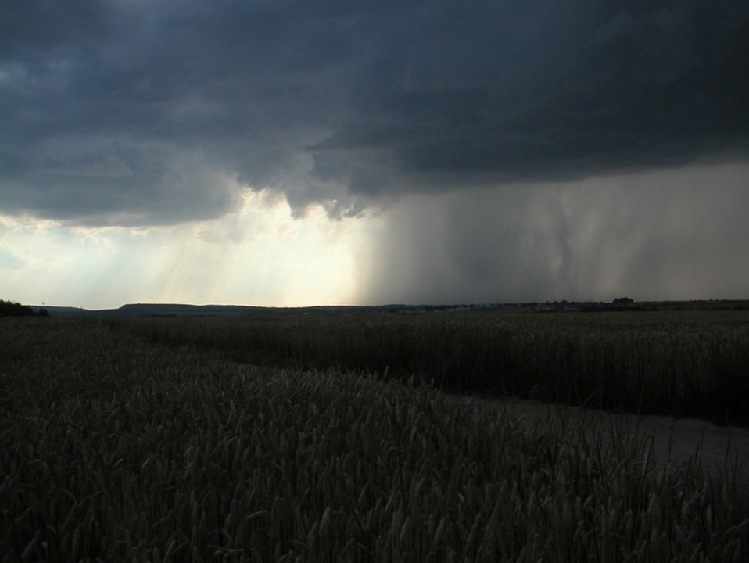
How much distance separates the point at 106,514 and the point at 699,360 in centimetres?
743

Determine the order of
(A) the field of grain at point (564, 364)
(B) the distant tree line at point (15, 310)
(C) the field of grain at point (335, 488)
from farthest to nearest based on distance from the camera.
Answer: (B) the distant tree line at point (15, 310) < (A) the field of grain at point (564, 364) < (C) the field of grain at point (335, 488)

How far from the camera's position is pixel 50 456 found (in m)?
2.97

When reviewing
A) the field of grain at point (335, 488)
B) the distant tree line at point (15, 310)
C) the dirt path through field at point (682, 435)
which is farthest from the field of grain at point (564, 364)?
the distant tree line at point (15, 310)

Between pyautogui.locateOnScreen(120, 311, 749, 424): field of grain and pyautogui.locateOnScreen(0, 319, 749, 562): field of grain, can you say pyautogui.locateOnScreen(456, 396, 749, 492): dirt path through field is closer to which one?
pyautogui.locateOnScreen(120, 311, 749, 424): field of grain

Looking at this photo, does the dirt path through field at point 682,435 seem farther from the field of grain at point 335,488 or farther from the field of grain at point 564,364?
the field of grain at point 335,488

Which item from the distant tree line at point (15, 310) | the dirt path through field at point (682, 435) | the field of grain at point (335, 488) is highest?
the distant tree line at point (15, 310)

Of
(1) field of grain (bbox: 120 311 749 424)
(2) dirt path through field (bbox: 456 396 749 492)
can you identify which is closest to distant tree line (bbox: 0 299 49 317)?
(1) field of grain (bbox: 120 311 749 424)

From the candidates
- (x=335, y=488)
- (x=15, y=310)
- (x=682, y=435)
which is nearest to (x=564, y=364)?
(x=682, y=435)

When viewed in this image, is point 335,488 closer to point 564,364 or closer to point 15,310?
point 564,364

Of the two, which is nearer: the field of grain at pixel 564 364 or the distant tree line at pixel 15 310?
the field of grain at pixel 564 364

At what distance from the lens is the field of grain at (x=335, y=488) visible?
1927 mm

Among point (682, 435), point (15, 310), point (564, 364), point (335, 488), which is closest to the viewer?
point (335, 488)

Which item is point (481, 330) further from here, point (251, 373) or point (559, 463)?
point (559, 463)

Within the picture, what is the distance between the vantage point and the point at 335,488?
234 cm
